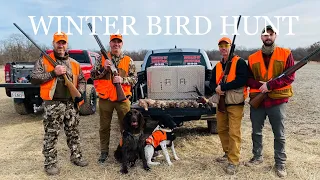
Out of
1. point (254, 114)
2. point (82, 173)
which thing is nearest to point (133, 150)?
point (82, 173)

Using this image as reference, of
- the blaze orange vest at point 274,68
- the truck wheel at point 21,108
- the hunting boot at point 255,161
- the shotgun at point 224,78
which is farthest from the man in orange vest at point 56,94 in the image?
the truck wheel at point 21,108

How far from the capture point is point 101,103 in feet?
16.5

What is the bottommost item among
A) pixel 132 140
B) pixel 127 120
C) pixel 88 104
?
pixel 132 140

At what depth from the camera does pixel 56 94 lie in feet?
14.9

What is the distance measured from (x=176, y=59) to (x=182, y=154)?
2.81 m

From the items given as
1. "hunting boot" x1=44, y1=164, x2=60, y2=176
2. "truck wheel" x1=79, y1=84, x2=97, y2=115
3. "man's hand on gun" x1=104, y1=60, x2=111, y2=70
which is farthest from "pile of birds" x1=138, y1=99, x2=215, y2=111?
"truck wheel" x1=79, y1=84, x2=97, y2=115

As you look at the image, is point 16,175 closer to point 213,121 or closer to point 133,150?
point 133,150

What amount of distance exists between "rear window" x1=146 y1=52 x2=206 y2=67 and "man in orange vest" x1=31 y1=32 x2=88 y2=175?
299 cm

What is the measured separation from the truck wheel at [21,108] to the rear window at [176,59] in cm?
Result: 406

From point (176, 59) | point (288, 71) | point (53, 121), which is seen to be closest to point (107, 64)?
point (53, 121)

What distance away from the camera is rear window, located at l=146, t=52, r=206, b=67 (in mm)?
7465

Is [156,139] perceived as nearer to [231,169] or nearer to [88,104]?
[231,169]

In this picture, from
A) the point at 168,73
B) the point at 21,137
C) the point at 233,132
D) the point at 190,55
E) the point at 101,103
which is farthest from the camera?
the point at 190,55

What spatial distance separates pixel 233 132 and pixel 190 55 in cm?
333
